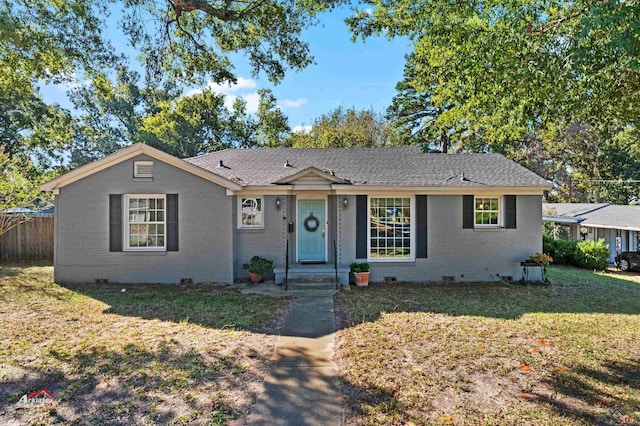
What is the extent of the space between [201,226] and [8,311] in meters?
4.55

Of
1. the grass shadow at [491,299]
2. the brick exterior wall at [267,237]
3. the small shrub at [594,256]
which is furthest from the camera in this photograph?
the small shrub at [594,256]

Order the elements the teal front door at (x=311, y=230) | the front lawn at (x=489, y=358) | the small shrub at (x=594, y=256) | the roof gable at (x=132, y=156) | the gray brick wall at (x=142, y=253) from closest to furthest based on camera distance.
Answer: the front lawn at (x=489, y=358) → the roof gable at (x=132, y=156) → the gray brick wall at (x=142, y=253) → the teal front door at (x=311, y=230) → the small shrub at (x=594, y=256)

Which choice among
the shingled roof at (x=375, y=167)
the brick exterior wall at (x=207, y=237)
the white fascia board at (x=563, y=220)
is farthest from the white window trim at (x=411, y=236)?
the white fascia board at (x=563, y=220)

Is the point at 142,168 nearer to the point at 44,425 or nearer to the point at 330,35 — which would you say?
the point at 330,35

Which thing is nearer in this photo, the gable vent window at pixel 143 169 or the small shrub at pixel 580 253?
the gable vent window at pixel 143 169

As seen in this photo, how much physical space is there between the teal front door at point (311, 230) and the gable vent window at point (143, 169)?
15.0 feet

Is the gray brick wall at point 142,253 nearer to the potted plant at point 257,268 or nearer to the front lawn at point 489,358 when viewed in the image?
the potted plant at point 257,268

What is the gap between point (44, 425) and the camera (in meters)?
3.53

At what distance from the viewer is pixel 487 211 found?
1088cm

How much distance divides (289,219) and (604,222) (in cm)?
1754

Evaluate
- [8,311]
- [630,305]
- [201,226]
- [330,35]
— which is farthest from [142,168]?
[630,305]

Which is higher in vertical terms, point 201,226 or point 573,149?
point 573,149

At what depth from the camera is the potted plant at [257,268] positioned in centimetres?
1020

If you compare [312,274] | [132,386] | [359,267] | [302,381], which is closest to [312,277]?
[312,274]
